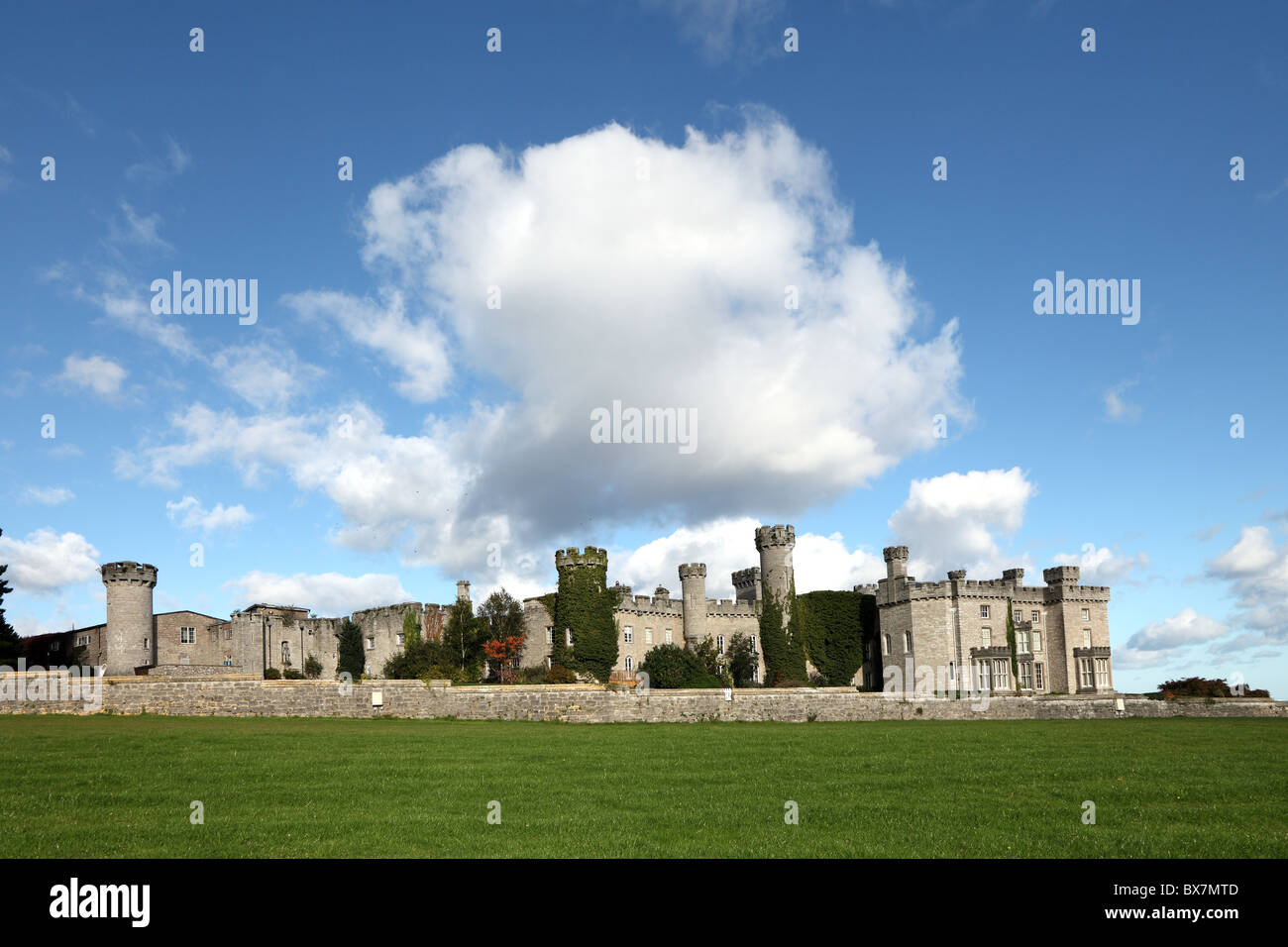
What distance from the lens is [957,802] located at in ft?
43.6

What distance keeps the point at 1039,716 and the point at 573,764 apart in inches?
1124

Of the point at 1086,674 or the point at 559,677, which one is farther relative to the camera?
the point at 1086,674

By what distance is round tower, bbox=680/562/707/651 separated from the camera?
211 feet

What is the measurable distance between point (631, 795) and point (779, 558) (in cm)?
4949

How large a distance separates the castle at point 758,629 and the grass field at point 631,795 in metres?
34.9

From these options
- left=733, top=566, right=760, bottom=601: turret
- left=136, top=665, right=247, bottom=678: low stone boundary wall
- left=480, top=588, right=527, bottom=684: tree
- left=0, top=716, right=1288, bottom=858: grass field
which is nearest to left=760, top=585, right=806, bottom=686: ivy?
left=733, top=566, right=760, bottom=601: turret

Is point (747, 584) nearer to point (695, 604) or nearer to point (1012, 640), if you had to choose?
point (695, 604)

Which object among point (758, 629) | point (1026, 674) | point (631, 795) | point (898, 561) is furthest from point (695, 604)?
point (631, 795)

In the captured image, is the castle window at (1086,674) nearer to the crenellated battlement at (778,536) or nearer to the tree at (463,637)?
the crenellated battlement at (778,536)

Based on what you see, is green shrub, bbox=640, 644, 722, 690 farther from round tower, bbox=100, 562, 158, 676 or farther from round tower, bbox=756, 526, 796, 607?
round tower, bbox=100, 562, 158, 676

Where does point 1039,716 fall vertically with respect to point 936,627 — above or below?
below

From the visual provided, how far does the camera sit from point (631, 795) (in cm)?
1385
